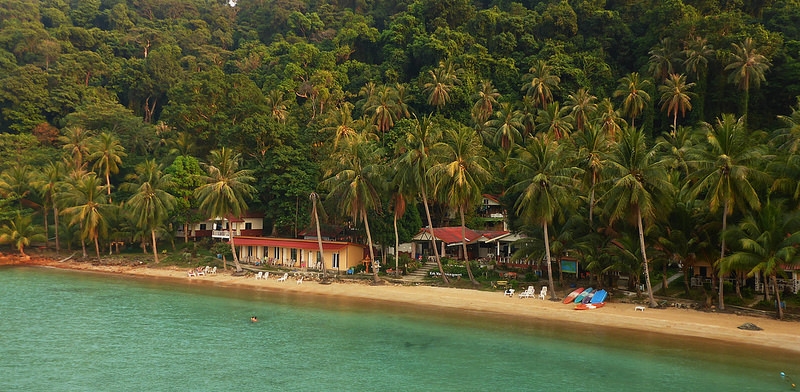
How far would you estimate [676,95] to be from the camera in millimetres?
49969

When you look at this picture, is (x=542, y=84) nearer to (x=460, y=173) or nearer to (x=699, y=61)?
(x=699, y=61)

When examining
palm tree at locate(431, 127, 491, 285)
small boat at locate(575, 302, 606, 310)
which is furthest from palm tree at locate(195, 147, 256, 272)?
small boat at locate(575, 302, 606, 310)

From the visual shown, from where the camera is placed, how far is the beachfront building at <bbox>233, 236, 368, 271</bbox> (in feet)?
152

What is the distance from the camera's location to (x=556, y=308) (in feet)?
106

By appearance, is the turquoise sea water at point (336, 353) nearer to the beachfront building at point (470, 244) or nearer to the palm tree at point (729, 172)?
the palm tree at point (729, 172)

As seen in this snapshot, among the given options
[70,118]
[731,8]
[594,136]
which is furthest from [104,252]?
[731,8]

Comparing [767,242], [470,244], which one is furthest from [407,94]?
[767,242]

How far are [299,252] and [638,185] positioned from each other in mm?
30833

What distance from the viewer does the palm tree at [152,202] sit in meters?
50.1

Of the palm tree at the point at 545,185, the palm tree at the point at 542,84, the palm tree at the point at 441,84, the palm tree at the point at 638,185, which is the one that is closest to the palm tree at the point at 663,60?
the palm tree at the point at 542,84

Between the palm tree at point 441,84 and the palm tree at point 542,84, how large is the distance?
8.26 meters

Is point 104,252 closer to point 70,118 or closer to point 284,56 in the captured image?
point 70,118

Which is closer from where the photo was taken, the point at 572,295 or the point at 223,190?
the point at 572,295

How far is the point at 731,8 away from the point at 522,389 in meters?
59.1
